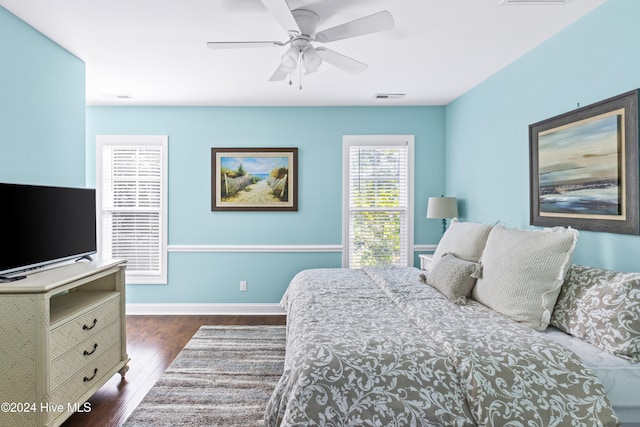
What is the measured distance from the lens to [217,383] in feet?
9.03

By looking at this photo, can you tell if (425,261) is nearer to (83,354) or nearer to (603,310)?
(603,310)

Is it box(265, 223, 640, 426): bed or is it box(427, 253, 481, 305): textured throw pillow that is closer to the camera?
Answer: box(265, 223, 640, 426): bed

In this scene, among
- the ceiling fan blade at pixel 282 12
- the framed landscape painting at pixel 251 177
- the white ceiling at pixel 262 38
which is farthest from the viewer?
the framed landscape painting at pixel 251 177

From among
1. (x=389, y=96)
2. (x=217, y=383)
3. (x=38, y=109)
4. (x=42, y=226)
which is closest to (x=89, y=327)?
(x=42, y=226)

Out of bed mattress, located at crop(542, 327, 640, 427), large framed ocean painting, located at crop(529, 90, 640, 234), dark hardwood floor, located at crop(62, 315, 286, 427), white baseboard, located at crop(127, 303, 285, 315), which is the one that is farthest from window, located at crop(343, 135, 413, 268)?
bed mattress, located at crop(542, 327, 640, 427)

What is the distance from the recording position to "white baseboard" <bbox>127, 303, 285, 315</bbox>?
4543 millimetres

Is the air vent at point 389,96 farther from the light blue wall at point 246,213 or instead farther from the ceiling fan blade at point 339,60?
the ceiling fan blade at point 339,60

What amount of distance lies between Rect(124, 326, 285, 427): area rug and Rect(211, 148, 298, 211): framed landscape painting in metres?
1.57

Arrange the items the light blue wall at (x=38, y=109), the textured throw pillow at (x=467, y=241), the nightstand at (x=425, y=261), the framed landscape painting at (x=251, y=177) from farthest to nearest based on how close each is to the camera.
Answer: the framed landscape painting at (x=251, y=177)
the nightstand at (x=425, y=261)
the textured throw pillow at (x=467, y=241)
the light blue wall at (x=38, y=109)

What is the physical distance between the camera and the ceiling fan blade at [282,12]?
182cm

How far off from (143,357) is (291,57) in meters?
2.81

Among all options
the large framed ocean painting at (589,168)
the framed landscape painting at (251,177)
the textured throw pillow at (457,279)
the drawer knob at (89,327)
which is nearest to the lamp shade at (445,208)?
the large framed ocean painting at (589,168)

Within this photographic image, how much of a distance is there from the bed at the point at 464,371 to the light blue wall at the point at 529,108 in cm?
64

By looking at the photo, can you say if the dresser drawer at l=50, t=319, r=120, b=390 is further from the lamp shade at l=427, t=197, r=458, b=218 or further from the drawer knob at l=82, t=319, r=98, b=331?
the lamp shade at l=427, t=197, r=458, b=218
